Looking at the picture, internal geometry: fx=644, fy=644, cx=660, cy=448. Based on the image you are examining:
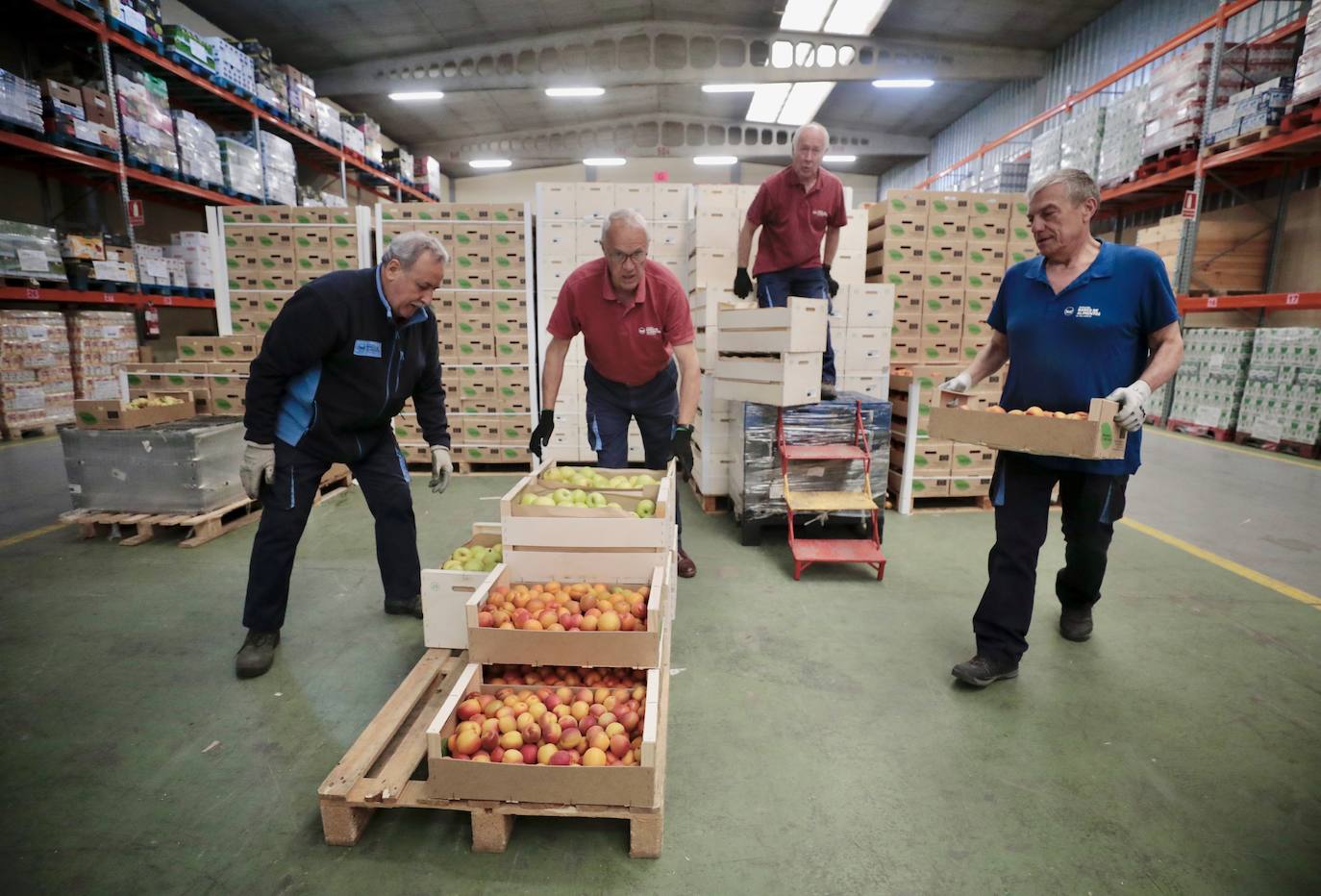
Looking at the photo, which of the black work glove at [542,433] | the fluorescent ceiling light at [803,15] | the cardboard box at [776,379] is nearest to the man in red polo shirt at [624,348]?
the black work glove at [542,433]

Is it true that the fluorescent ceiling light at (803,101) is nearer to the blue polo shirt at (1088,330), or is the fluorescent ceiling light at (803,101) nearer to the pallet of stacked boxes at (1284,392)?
the pallet of stacked boxes at (1284,392)

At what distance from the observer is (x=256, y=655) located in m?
3.03

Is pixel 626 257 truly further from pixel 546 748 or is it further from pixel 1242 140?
pixel 1242 140

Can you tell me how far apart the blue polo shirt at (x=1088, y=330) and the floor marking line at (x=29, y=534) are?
653 cm

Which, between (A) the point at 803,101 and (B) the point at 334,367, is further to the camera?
(A) the point at 803,101

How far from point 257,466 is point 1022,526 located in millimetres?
3528

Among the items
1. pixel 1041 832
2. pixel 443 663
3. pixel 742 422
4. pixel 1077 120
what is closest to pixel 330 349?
pixel 443 663

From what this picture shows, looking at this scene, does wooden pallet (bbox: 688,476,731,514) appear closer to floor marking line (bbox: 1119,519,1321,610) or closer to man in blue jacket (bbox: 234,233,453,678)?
man in blue jacket (bbox: 234,233,453,678)

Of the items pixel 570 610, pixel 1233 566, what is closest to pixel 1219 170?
pixel 1233 566

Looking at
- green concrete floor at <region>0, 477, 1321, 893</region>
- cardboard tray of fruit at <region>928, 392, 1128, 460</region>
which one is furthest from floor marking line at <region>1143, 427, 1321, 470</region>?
cardboard tray of fruit at <region>928, 392, 1128, 460</region>

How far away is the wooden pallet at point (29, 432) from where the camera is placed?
24.8 feet

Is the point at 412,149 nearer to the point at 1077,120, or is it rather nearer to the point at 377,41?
the point at 377,41

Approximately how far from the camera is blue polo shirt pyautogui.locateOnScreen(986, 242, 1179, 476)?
103 inches

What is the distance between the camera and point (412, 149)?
19.7 metres
